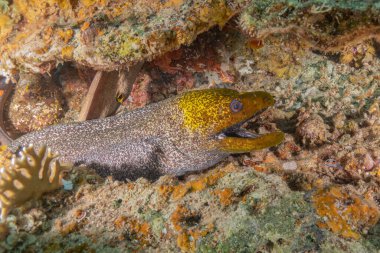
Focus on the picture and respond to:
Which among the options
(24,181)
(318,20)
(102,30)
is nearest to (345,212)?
(318,20)

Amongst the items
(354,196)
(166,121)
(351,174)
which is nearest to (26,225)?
(166,121)

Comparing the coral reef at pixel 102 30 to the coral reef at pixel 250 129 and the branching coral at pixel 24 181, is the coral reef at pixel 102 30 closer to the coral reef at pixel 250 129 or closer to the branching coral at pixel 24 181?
the coral reef at pixel 250 129

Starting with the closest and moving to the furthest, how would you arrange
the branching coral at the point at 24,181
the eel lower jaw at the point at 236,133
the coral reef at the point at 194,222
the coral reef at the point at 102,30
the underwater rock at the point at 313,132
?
the coral reef at the point at 194,222
the branching coral at the point at 24,181
the coral reef at the point at 102,30
the underwater rock at the point at 313,132
the eel lower jaw at the point at 236,133

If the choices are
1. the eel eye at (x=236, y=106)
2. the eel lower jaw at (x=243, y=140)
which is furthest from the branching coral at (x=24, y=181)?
the eel eye at (x=236, y=106)

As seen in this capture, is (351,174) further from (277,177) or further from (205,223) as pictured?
(205,223)

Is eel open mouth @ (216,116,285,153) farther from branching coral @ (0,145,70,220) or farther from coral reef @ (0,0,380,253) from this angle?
branching coral @ (0,145,70,220)

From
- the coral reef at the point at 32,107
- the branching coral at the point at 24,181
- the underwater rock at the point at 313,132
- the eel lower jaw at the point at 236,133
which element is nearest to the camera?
the branching coral at the point at 24,181

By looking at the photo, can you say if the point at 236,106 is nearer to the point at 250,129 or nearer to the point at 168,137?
the point at 250,129

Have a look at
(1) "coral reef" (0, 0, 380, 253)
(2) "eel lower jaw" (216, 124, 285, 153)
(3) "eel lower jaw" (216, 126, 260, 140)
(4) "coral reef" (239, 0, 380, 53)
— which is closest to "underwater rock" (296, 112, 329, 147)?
(1) "coral reef" (0, 0, 380, 253)
